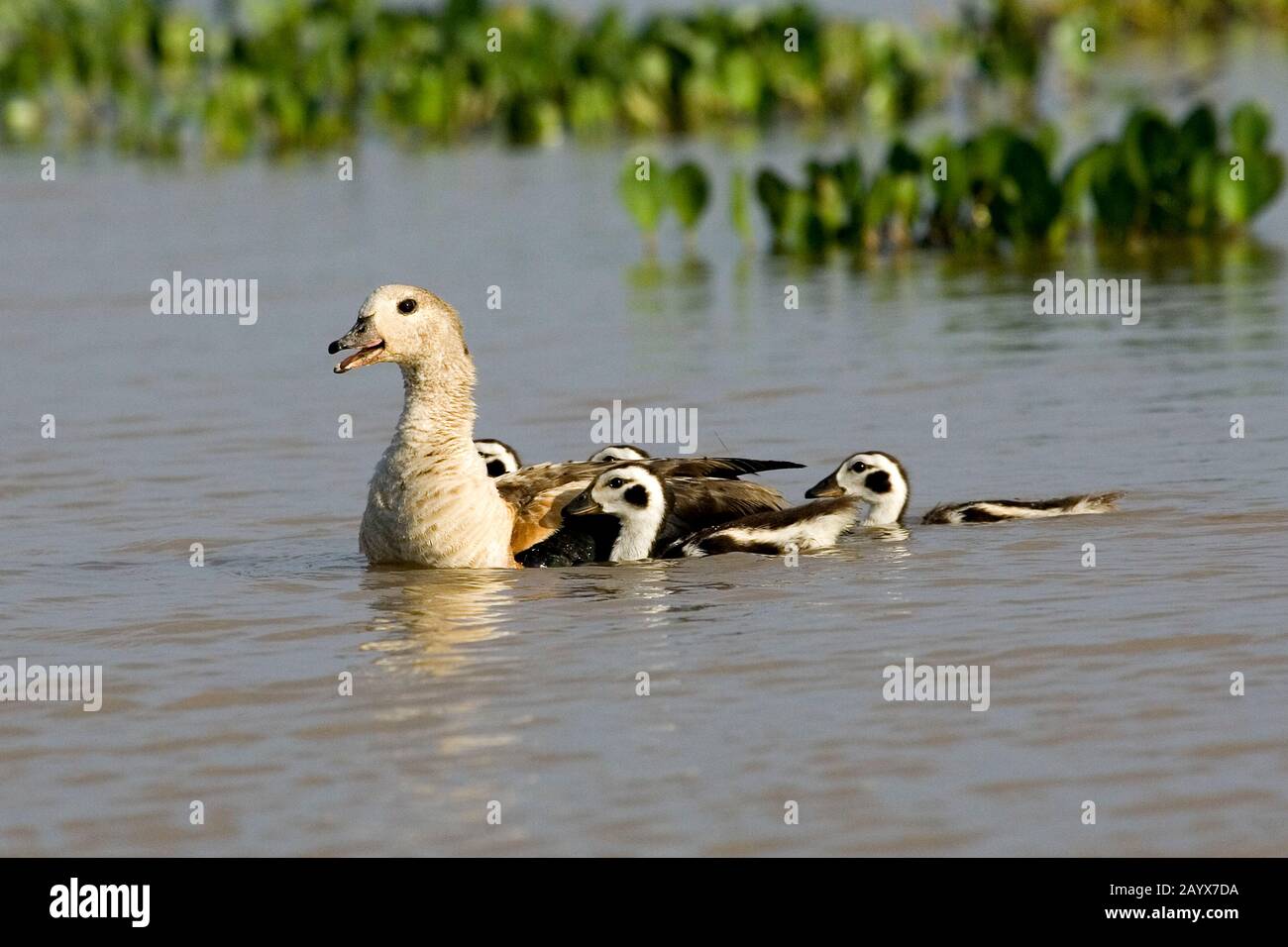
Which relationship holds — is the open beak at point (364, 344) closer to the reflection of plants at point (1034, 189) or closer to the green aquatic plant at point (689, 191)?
the reflection of plants at point (1034, 189)

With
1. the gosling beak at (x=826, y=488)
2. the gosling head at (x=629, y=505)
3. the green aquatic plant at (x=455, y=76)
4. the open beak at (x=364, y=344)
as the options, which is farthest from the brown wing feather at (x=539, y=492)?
the green aquatic plant at (x=455, y=76)

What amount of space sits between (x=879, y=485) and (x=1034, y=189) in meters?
9.62

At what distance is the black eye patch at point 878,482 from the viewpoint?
37.2 ft

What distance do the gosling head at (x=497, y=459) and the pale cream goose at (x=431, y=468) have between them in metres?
0.99

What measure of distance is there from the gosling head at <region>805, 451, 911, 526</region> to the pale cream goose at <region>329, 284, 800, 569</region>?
1.51 meters

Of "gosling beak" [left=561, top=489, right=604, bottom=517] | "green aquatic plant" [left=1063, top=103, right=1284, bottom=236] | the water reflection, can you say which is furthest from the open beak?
"green aquatic plant" [left=1063, top=103, right=1284, bottom=236]

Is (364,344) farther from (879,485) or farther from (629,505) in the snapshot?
(879,485)

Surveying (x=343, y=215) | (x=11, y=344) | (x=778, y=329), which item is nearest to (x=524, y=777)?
(x=778, y=329)

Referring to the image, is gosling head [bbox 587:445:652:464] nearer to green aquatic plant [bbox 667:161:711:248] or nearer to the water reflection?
the water reflection

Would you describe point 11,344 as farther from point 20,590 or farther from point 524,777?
point 524,777

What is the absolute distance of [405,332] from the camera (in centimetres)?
1073

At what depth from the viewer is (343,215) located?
80.1ft

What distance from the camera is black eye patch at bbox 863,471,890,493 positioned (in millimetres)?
11344

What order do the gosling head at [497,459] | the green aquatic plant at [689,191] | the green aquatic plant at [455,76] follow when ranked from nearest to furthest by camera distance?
the gosling head at [497,459]
the green aquatic plant at [689,191]
the green aquatic plant at [455,76]
